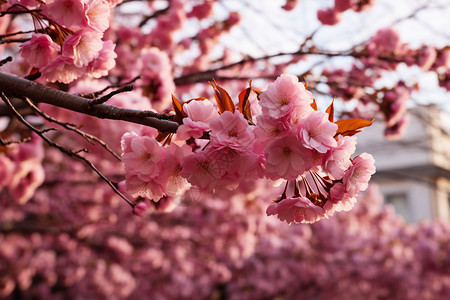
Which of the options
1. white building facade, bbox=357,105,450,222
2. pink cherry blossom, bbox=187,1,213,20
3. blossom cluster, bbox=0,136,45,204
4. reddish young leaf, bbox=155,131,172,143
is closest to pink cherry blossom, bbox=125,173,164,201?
reddish young leaf, bbox=155,131,172,143

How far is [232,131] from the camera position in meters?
0.92

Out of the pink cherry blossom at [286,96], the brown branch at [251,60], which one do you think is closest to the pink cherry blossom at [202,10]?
the brown branch at [251,60]

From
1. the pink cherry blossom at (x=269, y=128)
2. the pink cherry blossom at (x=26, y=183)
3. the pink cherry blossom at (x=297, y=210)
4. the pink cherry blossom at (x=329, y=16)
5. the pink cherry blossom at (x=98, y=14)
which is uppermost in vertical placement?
the pink cherry blossom at (x=98, y=14)

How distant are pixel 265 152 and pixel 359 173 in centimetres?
24

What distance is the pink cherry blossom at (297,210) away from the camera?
100 centimetres

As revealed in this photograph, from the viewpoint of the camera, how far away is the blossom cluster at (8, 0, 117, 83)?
3.75 feet

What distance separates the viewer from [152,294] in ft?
34.1

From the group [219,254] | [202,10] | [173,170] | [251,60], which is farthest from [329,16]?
[219,254]

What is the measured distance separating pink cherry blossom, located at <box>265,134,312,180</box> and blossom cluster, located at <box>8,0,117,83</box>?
63 centimetres

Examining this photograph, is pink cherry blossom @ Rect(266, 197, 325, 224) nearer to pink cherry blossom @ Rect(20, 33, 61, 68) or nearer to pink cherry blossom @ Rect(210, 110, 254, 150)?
pink cherry blossom @ Rect(210, 110, 254, 150)

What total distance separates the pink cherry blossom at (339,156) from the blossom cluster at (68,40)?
28.6 inches

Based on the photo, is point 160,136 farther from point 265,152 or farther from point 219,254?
point 219,254

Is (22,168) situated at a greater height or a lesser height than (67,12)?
lesser

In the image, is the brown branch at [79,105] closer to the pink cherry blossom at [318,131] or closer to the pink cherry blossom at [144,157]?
the pink cherry blossom at [144,157]
